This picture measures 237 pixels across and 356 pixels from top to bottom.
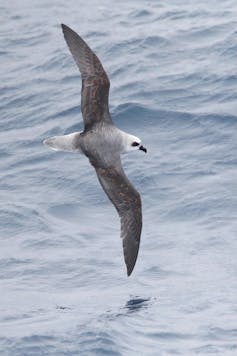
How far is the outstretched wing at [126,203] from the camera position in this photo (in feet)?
56.0

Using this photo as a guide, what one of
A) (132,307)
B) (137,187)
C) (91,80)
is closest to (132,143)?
(91,80)

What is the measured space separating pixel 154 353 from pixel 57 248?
449 cm

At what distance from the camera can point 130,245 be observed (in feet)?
56.9

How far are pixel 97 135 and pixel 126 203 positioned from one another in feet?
4.15

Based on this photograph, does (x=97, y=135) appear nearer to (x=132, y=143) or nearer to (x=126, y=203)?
(x=132, y=143)

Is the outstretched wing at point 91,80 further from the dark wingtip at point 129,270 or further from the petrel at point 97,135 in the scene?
the dark wingtip at point 129,270

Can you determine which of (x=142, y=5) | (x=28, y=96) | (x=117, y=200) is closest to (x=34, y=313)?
(x=117, y=200)

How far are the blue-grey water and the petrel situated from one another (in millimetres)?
1268

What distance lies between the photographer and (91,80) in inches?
658

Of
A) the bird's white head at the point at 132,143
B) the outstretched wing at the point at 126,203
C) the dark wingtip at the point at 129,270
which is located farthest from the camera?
the outstretched wing at the point at 126,203

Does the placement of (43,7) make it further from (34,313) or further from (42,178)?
(34,313)

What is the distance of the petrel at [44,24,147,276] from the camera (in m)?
16.6

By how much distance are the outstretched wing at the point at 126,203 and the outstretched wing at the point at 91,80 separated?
0.83 meters

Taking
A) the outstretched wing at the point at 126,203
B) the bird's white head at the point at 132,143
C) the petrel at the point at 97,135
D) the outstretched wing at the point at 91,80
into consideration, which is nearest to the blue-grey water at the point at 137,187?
the outstretched wing at the point at 126,203
